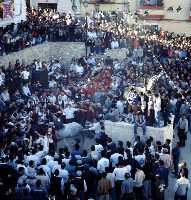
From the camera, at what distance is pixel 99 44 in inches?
1216

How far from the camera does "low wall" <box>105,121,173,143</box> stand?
1966 cm

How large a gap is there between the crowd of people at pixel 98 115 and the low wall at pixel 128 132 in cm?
20

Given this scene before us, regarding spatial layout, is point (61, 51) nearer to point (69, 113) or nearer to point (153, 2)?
point (69, 113)

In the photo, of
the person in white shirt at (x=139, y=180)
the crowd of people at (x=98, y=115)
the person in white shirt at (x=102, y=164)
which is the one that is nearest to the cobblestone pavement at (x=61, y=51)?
the crowd of people at (x=98, y=115)

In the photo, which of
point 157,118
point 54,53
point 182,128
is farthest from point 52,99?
point 54,53

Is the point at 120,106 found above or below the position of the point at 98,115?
above

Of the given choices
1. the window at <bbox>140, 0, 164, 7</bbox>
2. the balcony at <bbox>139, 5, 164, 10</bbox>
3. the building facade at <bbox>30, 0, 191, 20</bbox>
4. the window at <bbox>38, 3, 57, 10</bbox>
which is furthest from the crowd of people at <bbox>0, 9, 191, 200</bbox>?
the window at <bbox>140, 0, 164, 7</bbox>

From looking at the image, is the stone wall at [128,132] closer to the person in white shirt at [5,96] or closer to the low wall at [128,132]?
the low wall at [128,132]

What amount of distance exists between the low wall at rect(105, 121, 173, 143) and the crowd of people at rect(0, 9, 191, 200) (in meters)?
0.20

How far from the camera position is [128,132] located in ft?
65.7

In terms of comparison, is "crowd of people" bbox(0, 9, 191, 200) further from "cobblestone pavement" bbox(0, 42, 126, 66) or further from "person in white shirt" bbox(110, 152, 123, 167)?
"cobblestone pavement" bbox(0, 42, 126, 66)

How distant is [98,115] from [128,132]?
1748 millimetres

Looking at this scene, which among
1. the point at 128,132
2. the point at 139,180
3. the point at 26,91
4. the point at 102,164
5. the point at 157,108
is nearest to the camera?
the point at 139,180

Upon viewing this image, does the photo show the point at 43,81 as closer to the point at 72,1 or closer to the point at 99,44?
the point at 99,44
